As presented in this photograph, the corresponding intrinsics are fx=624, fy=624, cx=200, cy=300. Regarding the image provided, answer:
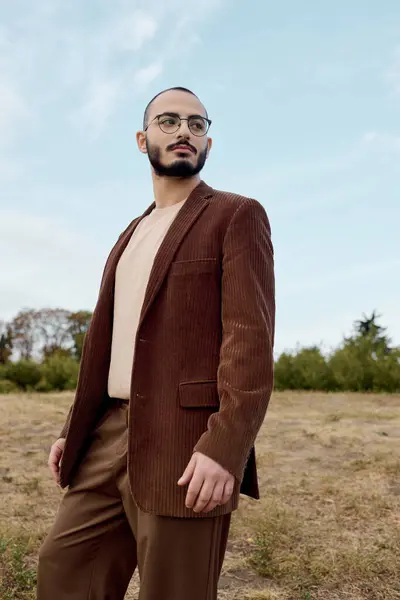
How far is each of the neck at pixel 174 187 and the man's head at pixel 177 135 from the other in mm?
33

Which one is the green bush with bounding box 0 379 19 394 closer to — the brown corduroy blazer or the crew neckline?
the crew neckline

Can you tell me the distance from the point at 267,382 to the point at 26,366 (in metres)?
21.1

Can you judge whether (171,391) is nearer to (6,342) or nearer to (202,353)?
(202,353)

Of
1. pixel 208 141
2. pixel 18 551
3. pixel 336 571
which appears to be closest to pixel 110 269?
pixel 208 141

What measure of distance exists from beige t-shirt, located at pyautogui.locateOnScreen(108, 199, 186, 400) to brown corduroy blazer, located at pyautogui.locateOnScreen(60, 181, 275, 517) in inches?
5.7

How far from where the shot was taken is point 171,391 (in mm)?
1839

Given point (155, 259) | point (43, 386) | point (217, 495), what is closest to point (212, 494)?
point (217, 495)

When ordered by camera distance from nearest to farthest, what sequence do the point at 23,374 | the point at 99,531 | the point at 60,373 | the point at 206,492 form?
the point at 206,492
the point at 99,531
the point at 60,373
the point at 23,374

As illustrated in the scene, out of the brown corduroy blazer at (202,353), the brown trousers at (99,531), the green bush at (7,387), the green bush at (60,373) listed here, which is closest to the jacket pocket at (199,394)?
the brown corduroy blazer at (202,353)

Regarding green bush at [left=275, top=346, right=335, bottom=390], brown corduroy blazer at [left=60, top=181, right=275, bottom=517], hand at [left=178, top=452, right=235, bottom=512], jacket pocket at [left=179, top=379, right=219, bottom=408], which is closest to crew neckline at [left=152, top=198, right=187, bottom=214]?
brown corduroy blazer at [left=60, top=181, right=275, bottom=517]

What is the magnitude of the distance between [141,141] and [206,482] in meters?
1.28

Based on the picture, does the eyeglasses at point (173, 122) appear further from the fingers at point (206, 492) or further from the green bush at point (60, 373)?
the green bush at point (60, 373)

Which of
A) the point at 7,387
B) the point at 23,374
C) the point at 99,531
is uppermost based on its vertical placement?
the point at 23,374

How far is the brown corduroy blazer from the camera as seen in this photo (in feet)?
5.65
